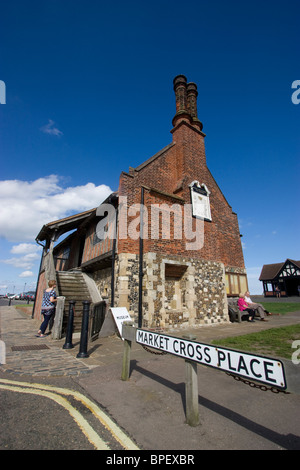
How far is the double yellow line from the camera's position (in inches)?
88.7

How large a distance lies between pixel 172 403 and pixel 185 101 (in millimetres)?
15455

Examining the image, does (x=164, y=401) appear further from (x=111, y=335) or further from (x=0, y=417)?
(x=111, y=335)

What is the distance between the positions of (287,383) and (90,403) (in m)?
2.64

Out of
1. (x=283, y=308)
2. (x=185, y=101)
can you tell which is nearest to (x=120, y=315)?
(x=185, y=101)

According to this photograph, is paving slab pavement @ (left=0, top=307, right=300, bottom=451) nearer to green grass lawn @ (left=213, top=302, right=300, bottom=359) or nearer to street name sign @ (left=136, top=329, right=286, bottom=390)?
street name sign @ (left=136, top=329, right=286, bottom=390)

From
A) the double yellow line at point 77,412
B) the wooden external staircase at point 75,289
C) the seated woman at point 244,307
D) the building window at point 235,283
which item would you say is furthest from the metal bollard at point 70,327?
the building window at point 235,283

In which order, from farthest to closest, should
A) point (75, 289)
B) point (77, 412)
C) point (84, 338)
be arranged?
point (75, 289) → point (84, 338) → point (77, 412)

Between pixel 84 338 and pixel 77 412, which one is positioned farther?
pixel 84 338

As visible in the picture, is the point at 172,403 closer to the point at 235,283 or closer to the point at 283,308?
the point at 235,283

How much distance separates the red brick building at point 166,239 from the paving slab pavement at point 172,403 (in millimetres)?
3585

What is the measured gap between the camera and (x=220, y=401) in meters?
3.19

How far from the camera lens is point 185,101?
45.2ft

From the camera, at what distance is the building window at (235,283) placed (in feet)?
45.8
